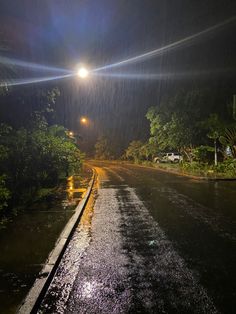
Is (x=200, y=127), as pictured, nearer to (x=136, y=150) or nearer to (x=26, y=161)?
(x=26, y=161)

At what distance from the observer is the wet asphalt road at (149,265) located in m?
4.45

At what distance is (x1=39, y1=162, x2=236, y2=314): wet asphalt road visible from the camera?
175 inches

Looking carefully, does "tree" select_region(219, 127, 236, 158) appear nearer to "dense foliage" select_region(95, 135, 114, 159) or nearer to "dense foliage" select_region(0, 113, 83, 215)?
"dense foliage" select_region(0, 113, 83, 215)

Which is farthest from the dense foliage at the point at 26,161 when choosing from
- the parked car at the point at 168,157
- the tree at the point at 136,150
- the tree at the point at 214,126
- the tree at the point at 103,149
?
the tree at the point at 103,149

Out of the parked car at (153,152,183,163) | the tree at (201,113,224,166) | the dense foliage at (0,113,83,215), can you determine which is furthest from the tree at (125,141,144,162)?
the dense foliage at (0,113,83,215)

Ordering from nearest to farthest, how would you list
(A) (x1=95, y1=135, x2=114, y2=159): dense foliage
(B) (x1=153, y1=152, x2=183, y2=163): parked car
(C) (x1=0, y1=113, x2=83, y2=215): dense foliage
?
(C) (x1=0, y1=113, x2=83, y2=215): dense foliage → (B) (x1=153, y1=152, x2=183, y2=163): parked car → (A) (x1=95, y1=135, x2=114, y2=159): dense foliage

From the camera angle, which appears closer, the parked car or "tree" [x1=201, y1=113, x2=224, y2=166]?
"tree" [x1=201, y1=113, x2=224, y2=166]

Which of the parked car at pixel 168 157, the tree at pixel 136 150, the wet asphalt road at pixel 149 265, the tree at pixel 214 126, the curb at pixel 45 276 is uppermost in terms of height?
the tree at pixel 214 126

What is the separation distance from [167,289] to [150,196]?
1088 centimetres

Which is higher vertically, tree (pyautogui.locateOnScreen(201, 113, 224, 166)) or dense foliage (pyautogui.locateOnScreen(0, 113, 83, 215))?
tree (pyautogui.locateOnScreen(201, 113, 224, 166))

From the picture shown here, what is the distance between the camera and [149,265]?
597cm

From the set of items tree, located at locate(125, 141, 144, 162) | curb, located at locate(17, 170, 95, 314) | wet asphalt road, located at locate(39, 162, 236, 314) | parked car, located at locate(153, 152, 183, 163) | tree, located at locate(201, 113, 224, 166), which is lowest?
wet asphalt road, located at locate(39, 162, 236, 314)

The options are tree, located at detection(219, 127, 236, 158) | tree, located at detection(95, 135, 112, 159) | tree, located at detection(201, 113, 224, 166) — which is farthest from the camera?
tree, located at detection(95, 135, 112, 159)

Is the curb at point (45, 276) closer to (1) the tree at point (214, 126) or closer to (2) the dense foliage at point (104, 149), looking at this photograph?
(1) the tree at point (214, 126)
